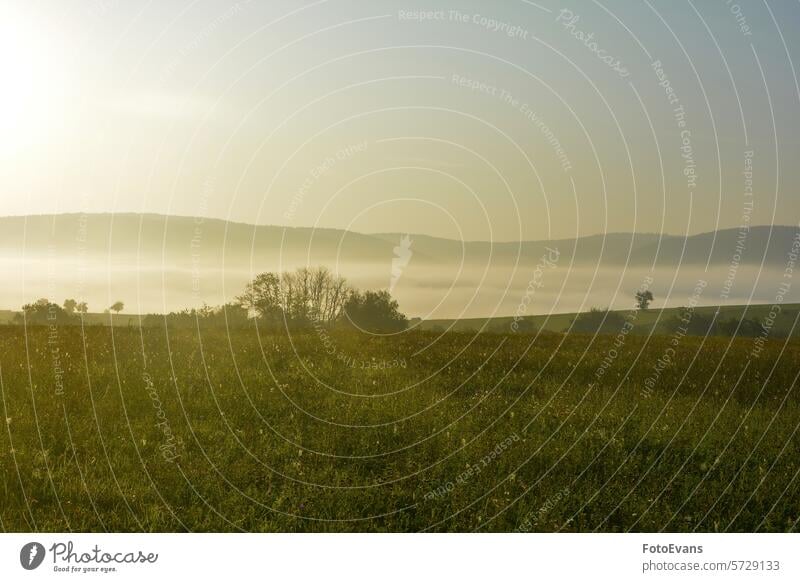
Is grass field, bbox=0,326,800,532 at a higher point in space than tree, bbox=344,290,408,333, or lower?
lower

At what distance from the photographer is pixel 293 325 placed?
16.5 metres

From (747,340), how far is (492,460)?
1056cm

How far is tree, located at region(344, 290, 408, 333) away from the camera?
15664mm

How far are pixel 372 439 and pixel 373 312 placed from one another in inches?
128

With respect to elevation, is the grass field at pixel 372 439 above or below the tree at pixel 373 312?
below

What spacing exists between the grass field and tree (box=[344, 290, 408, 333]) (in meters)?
0.57

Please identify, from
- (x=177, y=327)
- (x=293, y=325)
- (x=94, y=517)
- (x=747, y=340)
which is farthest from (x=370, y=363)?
(x=747, y=340)

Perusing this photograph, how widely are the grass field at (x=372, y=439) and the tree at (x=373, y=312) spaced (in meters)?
0.57

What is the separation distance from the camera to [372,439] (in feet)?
43.6

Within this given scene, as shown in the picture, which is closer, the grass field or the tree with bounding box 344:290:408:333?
the grass field

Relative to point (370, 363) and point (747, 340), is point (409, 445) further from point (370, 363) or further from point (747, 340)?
point (747, 340)

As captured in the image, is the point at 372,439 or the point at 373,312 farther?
the point at 373,312

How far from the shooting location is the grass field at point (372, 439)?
472 inches

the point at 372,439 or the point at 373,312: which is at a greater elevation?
the point at 373,312
